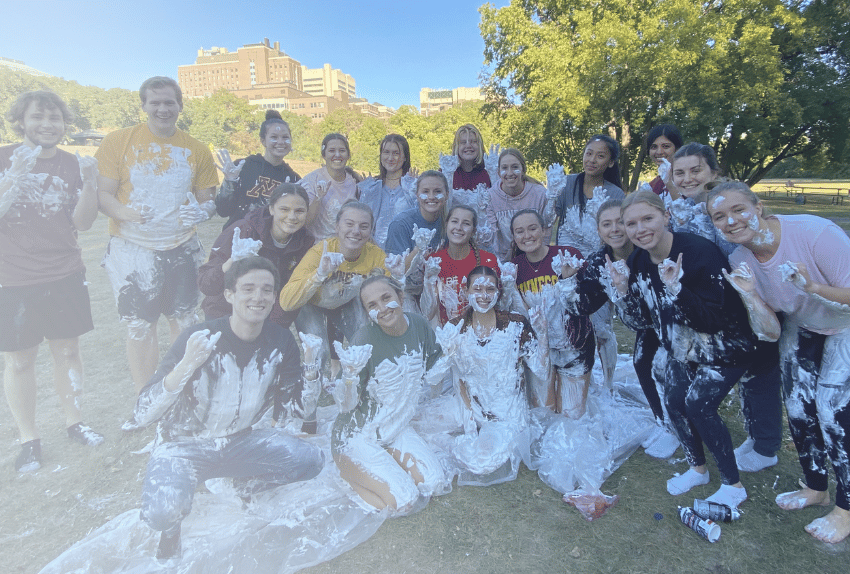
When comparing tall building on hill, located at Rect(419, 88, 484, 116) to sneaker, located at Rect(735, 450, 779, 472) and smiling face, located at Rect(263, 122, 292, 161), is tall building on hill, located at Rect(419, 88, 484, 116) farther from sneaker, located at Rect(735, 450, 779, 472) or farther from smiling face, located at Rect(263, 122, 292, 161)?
sneaker, located at Rect(735, 450, 779, 472)

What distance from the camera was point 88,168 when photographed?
9.64 ft

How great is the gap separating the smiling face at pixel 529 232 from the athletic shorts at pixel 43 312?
2.91 metres

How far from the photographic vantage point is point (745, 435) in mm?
3209

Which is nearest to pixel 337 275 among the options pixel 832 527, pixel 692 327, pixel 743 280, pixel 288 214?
pixel 288 214

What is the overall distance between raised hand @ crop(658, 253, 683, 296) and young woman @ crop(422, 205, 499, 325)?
3.75ft

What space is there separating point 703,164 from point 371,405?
8.20 feet

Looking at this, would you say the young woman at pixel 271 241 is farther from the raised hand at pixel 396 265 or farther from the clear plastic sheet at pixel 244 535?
the clear plastic sheet at pixel 244 535

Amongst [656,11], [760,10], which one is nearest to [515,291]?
[656,11]

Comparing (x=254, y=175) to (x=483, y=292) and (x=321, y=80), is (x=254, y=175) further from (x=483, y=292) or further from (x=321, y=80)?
(x=321, y=80)

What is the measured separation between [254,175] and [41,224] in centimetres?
133

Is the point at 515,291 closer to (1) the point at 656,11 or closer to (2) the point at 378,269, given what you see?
(2) the point at 378,269

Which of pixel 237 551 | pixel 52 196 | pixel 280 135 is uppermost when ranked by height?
pixel 280 135

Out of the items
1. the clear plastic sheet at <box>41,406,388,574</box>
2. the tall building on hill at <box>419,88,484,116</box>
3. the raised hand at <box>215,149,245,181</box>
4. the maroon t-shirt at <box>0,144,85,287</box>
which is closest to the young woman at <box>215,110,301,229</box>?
the raised hand at <box>215,149,245,181</box>

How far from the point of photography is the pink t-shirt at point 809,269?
215cm
